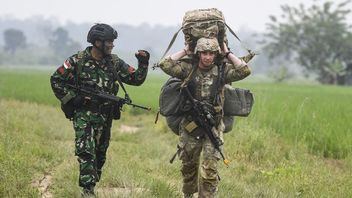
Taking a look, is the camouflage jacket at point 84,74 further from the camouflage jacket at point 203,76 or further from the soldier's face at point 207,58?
the soldier's face at point 207,58

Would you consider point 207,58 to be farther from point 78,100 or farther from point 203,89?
point 78,100

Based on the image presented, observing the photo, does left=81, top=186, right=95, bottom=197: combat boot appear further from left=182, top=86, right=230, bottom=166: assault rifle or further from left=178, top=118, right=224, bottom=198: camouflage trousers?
left=182, top=86, right=230, bottom=166: assault rifle

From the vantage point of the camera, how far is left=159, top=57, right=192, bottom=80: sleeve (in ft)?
16.1

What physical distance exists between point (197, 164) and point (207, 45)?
1.37 metres

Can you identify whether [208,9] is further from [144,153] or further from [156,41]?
[156,41]

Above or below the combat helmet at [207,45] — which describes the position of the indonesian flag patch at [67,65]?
below

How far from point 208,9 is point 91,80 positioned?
1419 millimetres

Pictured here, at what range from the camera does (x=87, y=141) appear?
16.4 ft

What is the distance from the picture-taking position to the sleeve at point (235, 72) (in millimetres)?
4844

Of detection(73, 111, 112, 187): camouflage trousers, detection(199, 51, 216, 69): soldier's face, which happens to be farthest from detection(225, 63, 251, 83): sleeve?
detection(73, 111, 112, 187): camouflage trousers

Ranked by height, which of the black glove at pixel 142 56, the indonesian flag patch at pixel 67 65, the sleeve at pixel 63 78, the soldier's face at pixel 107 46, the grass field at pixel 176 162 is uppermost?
the soldier's face at pixel 107 46

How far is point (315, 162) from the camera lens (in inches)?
280

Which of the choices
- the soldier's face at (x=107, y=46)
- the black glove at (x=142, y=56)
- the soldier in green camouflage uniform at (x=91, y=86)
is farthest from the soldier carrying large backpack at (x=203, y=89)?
the soldier's face at (x=107, y=46)

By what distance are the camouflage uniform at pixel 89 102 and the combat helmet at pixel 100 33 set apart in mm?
205
